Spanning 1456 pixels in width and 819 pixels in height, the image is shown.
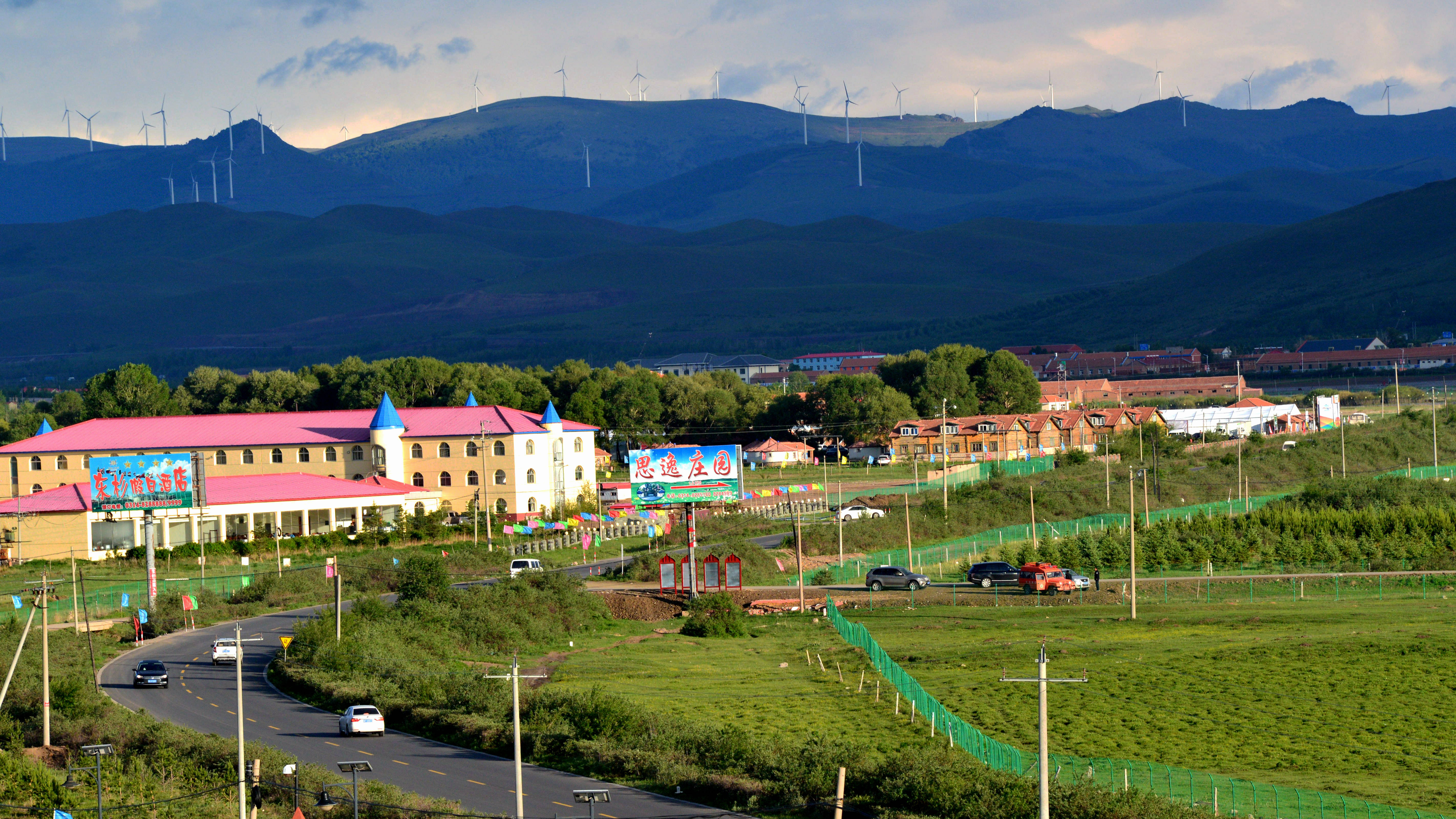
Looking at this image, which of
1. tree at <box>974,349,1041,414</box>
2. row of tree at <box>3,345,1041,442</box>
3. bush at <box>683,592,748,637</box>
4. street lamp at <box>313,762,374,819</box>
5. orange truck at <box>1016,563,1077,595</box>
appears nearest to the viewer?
street lamp at <box>313,762,374,819</box>

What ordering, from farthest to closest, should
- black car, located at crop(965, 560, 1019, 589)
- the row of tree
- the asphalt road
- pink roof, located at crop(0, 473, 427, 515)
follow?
1. the row of tree
2. pink roof, located at crop(0, 473, 427, 515)
3. black car, located at crop(965, 560, 1019, 589)
4. the asphalt road

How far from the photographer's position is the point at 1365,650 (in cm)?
5441

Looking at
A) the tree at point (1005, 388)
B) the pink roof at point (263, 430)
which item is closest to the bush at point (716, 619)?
the pink roof at point (263, 430)

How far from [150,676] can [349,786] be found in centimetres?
1900

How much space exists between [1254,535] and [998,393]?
73.6 meters

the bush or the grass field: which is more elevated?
the bush

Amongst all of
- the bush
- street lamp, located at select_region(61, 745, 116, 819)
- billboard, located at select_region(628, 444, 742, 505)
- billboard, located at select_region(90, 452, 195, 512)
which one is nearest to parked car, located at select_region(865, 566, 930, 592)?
the bush

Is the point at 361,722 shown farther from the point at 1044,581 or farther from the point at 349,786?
the point at 1044,581

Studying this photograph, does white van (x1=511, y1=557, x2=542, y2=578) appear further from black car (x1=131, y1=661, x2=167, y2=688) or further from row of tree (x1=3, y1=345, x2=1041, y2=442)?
row of tree (x1=3, y1=345, x2=1041, y2=442)

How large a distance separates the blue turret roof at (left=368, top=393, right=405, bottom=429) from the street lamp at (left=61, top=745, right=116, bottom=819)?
2564 inches

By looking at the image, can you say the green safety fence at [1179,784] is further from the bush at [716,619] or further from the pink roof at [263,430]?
the pink roof at [263,430]

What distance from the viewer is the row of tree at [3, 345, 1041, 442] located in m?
142

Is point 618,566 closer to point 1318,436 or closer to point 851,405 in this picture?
point 851,405

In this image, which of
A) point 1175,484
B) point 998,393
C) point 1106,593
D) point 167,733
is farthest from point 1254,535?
point 998,393
